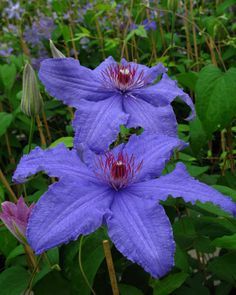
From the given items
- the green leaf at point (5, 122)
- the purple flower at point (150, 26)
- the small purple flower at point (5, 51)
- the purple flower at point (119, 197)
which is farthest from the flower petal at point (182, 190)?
the small purple flower at point (5, 51)

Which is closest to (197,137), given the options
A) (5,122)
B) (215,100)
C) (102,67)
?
(215,100)

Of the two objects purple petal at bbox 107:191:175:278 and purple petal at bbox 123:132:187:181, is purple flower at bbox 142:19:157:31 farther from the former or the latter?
purple petal at bbox 107:191:175:278

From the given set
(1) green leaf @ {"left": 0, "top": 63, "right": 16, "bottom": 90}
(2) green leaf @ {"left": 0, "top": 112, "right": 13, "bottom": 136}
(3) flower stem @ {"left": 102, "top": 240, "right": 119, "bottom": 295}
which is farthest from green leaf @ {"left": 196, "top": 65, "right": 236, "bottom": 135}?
(1) green leaf @ {"left": 0, "top": 63, "right": 16, "bottom": 90}

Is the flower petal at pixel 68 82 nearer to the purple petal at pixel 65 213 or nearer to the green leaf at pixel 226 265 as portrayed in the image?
the purple petal at pixel 65 213

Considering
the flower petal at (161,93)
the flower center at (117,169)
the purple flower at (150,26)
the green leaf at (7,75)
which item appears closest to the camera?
the flower center at (117,169)

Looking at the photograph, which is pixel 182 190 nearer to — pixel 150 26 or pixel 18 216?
pixel 18 216

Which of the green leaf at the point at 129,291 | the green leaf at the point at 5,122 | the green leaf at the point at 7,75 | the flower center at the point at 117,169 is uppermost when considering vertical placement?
the flower center at the point at 117,169
